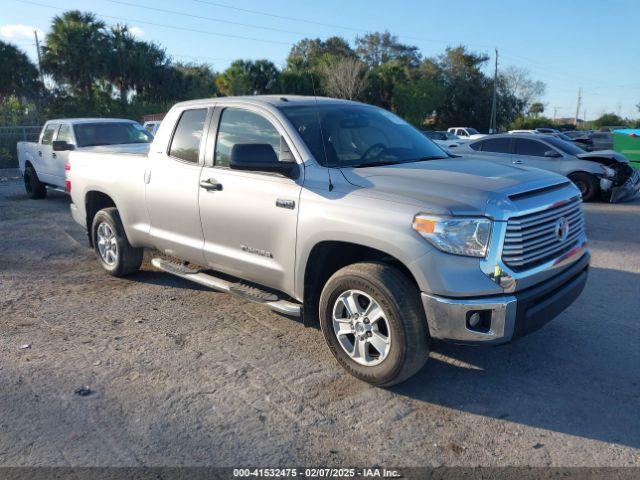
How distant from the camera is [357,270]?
3.74m

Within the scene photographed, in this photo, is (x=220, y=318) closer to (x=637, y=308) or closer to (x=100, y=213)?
(x=100, y=213)

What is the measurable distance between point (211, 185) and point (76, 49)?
3657cm

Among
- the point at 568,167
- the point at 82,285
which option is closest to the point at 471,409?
the point at 82,285

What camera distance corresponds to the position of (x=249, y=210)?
443 cm

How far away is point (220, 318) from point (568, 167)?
967cm

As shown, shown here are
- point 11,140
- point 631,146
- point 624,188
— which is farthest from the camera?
point 11,140

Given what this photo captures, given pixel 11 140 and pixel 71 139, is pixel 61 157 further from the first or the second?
pixel 11 140

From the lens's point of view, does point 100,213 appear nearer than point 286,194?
No

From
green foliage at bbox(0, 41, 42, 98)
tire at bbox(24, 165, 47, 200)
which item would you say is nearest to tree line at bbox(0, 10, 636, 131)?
green foliage at bbox(0, 41, 42, 98)

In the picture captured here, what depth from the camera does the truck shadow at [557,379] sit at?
3.45 meters

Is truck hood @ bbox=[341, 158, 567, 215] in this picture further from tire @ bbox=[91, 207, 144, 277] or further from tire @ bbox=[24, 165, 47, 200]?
tire @ bbox=[24, 165, 47, 200]

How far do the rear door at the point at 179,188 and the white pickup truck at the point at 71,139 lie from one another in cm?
529

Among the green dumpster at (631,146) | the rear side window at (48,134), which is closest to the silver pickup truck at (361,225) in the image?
the rear side window at (48,134)

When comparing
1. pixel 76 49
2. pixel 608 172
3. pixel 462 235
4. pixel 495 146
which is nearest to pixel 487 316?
pixel 462 235
